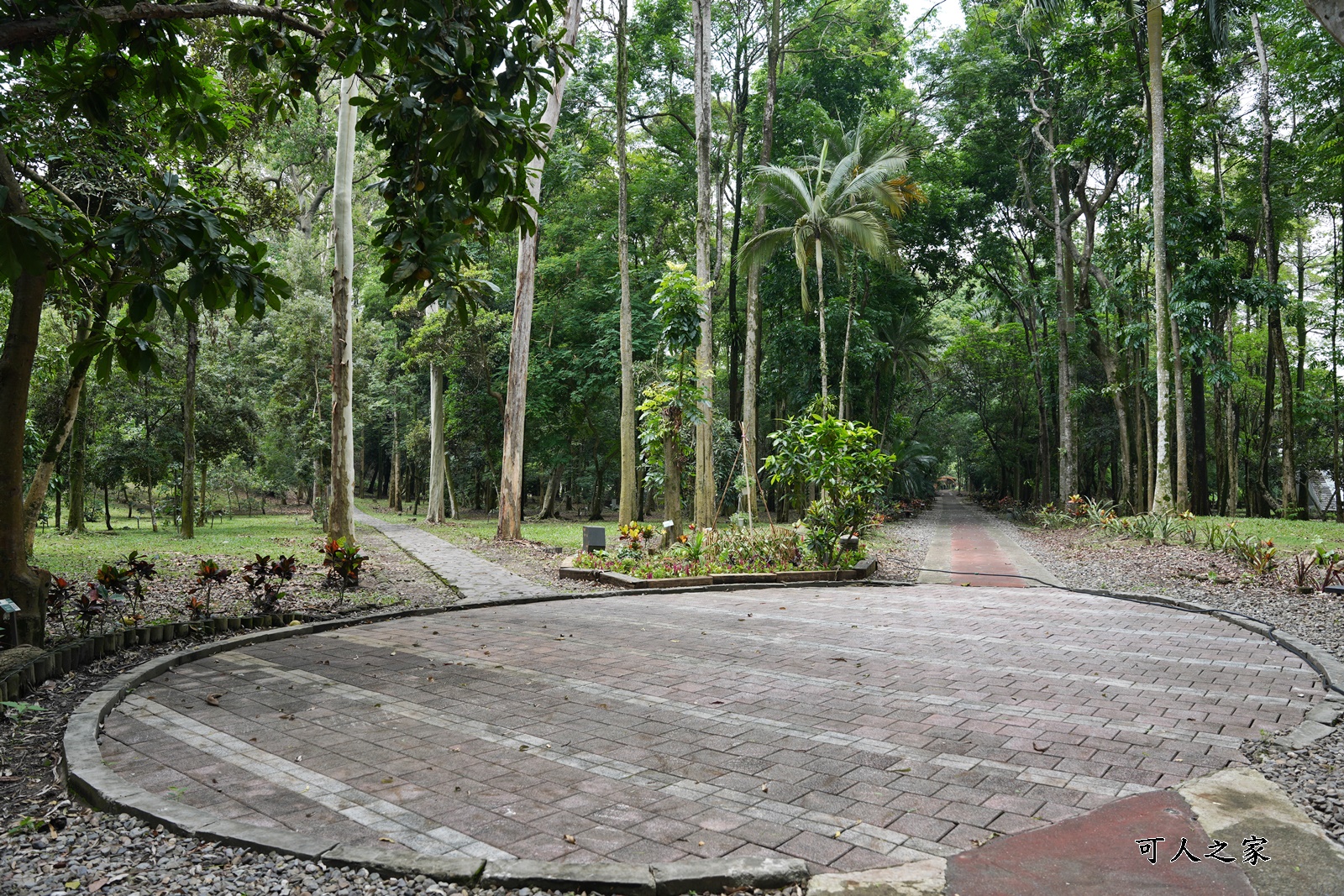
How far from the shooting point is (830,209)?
1912cm

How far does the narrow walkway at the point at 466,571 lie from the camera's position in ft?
32.4

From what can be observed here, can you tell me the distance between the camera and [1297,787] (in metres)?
3.33

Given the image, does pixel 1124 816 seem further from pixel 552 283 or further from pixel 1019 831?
pixel 552 283

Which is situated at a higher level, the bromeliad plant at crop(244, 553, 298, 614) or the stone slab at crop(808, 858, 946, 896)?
the bromeliad plant at crop(244, 553, 298, 614)

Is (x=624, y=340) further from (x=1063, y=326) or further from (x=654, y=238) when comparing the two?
(x=1063, y=326)

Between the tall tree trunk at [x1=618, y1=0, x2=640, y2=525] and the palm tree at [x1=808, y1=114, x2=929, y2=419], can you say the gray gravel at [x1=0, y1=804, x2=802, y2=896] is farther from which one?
the palm tree at [x1=808, y1=114, x2=929, y2=419]

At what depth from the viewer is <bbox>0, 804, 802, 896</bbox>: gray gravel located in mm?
2535

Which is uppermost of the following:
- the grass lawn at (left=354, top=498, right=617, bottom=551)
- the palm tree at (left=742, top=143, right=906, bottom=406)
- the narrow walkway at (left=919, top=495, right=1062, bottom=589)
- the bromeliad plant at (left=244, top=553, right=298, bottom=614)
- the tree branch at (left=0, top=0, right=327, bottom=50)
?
the palm tree at (left=742, top=143, right=906, bottom=406)

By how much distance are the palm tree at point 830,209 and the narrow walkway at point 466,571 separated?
28.8ft

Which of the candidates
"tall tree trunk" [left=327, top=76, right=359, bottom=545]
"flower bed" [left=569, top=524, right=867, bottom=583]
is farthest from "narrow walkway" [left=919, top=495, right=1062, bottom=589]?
"tall tree trunk" [left=327, top=76, right=359, bottom=545]

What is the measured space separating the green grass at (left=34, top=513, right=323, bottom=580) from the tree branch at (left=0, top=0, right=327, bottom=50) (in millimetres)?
7702

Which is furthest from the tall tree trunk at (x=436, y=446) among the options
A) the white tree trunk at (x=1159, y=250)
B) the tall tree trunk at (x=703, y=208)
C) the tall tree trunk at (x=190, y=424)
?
the white tree trunk at (x=1159, y=250)

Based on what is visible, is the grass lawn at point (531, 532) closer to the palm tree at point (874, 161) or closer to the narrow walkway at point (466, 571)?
the narrow walkway at point (466, 571)

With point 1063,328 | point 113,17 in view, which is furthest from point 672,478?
point 1063,328
